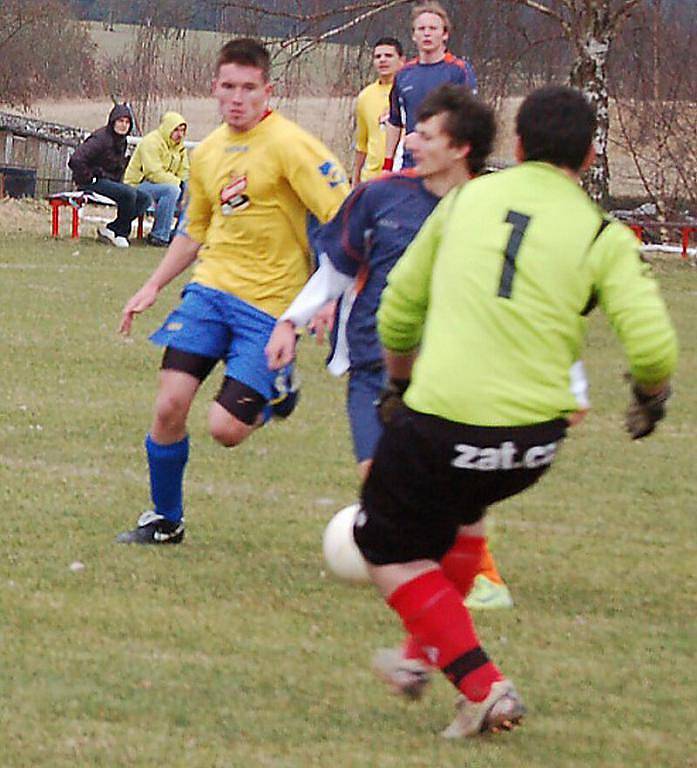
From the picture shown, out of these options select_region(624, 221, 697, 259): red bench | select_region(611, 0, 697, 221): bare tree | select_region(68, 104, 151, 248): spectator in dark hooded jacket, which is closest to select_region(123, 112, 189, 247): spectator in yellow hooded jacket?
select_region(68, 104, 151, 248): spectator in dark hooded jacket

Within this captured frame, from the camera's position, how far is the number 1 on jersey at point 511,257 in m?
3.81

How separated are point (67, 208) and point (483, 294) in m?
18.0

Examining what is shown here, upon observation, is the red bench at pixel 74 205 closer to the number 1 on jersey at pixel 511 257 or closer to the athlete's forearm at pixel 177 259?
the athlete's forearm at pixel 177 259

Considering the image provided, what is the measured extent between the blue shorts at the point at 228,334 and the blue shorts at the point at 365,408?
0.50 meters

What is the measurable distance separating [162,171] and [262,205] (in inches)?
492

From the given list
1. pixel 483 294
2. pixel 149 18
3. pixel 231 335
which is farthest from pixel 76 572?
pixel 149 18

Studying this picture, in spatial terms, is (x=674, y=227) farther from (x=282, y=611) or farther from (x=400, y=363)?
(x=400, y=363)

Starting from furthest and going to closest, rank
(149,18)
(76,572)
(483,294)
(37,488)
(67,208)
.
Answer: (149,18)
(67,208)
(37,488)
(76,572)
(483,294)

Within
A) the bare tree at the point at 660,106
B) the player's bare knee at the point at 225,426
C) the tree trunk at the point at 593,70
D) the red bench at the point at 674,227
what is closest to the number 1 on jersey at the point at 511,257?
the player's bare knee at the point at 225,426

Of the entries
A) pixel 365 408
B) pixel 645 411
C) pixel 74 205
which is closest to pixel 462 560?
pixel 645 411

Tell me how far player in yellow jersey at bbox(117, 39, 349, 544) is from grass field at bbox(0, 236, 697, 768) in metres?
0.52

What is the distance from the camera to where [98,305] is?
12945mm

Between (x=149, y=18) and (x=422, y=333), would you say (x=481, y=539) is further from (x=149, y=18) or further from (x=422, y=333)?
(x=149, y=18)

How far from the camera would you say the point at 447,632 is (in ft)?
13.2
